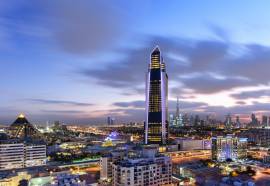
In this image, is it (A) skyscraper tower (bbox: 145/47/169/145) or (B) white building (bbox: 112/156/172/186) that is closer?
(B) white building (bbox: 112/156/172/186)

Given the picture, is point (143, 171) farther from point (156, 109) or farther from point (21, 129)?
point (21, 129)

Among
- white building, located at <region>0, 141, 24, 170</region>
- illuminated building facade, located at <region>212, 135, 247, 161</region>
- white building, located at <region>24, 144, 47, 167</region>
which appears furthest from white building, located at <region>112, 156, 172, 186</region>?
illuminated building facade, located at <region>212, 135, 247, 161</region>

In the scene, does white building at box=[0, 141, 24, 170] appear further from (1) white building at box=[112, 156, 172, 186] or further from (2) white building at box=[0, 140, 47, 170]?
(1) white building at box=[112, 156, 172, 186]

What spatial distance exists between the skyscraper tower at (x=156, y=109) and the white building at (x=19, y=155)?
749 inches

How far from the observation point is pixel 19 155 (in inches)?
1065

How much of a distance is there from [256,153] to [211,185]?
884 inches

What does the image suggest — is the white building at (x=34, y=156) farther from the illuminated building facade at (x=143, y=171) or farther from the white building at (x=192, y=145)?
the white building at (x=192, y=145)

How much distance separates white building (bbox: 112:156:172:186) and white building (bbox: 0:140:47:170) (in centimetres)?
1305

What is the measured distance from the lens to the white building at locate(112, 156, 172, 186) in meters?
16.1

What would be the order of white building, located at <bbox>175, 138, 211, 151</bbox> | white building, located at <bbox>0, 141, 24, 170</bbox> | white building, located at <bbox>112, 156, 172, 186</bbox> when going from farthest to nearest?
white building, located at <bbox>175, 138, 211, 151</bbox> → white building, located at <bbox>0, 141, 24, 170</bbox> → white building, located at <bbox>112, 156, 172, 186</bbox>

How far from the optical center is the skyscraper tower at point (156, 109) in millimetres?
43844

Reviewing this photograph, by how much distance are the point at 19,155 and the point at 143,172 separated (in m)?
14.9

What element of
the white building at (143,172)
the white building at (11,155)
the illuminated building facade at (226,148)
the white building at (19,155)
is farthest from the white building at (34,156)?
the illuminated building facade at (226,148)

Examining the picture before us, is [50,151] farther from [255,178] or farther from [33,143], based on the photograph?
[255,178]
